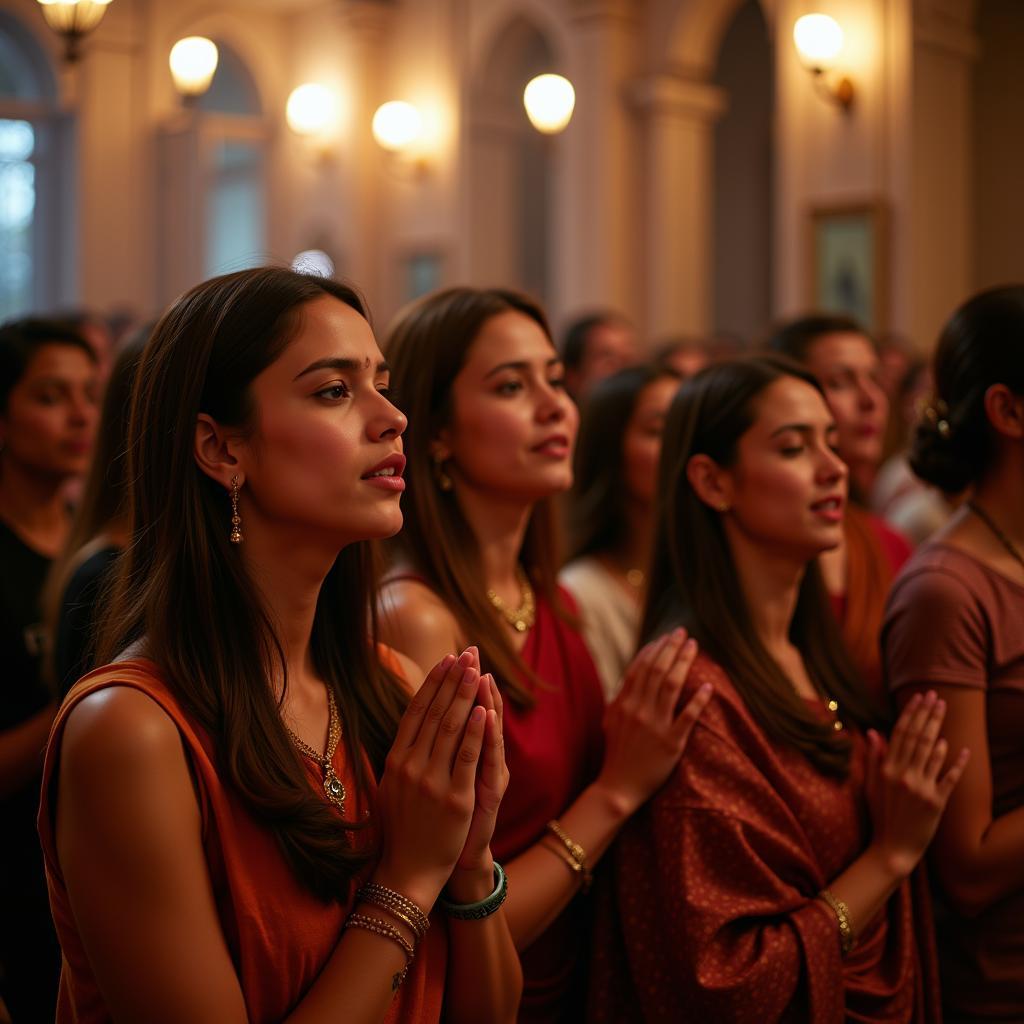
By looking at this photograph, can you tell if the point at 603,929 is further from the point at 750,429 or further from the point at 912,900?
the point at 750,429

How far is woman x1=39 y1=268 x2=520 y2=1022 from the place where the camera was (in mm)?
1652

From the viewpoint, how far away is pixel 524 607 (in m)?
2.89

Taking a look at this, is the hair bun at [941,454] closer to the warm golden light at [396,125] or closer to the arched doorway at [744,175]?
the warm golden light at [396,125]

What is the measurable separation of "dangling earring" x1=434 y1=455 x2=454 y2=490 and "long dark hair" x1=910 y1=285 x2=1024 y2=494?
0.99 metres

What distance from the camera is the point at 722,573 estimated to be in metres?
2.70

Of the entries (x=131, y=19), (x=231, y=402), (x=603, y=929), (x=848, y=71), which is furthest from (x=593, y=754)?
(x=131, y=19)

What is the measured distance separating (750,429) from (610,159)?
8.77 metres

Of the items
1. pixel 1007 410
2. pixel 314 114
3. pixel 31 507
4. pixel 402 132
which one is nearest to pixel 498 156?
pixel 402 132

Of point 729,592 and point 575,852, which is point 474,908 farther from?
point 729,592

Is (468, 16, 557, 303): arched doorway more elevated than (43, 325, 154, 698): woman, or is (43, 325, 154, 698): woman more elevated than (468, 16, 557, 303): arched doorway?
(468, 16, 557, 303): arched doorway

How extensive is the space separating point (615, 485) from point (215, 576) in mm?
2125

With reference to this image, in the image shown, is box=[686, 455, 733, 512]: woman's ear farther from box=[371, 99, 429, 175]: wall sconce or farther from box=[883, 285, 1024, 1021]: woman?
box=[371, 99, 429, 175]: wall sconce

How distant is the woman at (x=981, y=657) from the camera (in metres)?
2.53

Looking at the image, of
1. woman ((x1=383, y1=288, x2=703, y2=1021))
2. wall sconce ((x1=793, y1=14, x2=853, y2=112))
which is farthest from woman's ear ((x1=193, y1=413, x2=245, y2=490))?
wall sconce ((x1=793, y1=14, x2=853, y2=112))
